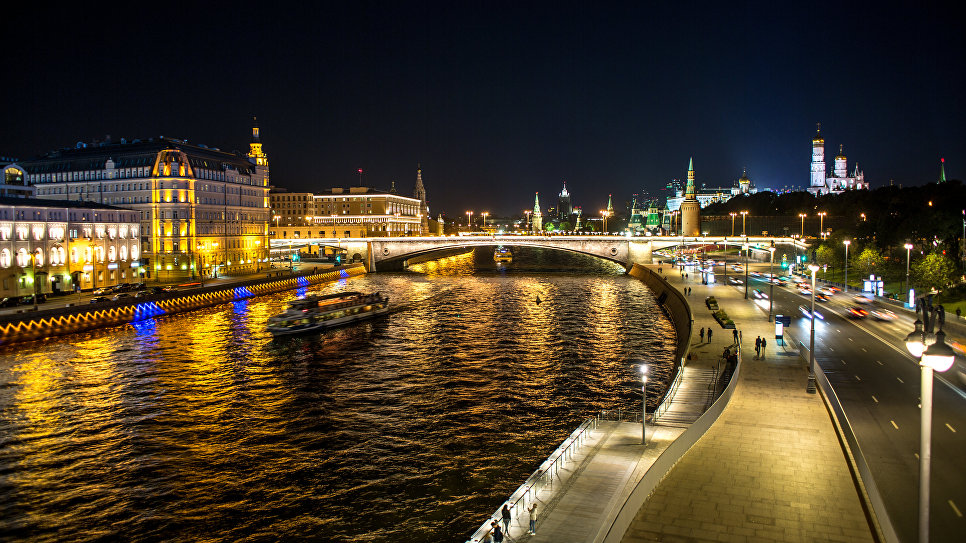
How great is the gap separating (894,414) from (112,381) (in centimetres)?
3903

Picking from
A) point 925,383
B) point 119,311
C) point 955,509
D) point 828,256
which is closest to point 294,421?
point 955,509

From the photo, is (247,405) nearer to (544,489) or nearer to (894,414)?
(544,489)

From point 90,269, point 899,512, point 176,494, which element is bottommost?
point 176,494

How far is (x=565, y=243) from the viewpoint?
346 feet

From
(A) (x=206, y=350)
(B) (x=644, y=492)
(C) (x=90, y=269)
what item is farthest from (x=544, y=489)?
(C) (x=90, y=269)

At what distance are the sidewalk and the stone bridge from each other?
78.6 meters

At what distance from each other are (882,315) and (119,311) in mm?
62476

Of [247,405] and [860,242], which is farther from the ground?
[860,242]

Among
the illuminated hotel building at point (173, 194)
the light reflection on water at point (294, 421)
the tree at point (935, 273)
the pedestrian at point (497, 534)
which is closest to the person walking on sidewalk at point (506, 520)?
the pedestrian at point (497, 534)

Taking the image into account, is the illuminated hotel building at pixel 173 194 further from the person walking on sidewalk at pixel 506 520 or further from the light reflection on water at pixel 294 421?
the person walking on sidewalk at pixel 506 520

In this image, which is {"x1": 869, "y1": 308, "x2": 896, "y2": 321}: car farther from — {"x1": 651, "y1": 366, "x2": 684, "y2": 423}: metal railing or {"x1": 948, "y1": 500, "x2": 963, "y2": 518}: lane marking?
{"x1": 948, "y1": 500, "x2": 963, "y2": 518}: lane marking

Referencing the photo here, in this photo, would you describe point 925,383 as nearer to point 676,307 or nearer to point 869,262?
point 676,307

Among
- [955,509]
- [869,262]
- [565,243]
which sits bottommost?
[955,509]

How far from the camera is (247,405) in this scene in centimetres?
3256
